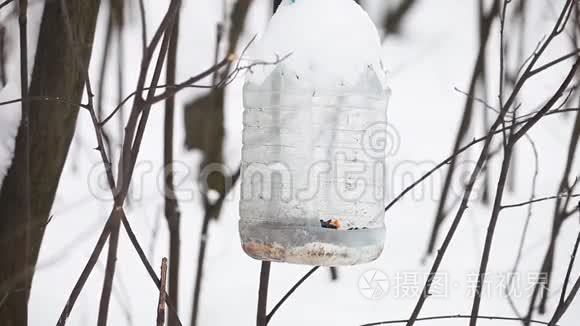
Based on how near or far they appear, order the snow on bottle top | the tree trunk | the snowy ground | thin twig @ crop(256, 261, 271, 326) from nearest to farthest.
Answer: the snow on bottle top < thin twig @ crop(256, 261, 271, 326) < the tree trunk < the snowy ground

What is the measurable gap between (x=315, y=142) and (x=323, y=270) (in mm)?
1821

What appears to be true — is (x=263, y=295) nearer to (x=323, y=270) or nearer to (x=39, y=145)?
(x=39, y=145)

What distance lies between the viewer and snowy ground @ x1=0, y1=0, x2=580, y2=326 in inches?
116

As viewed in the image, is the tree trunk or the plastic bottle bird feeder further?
the tree trunk

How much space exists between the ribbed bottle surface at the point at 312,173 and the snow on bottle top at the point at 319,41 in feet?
0.11

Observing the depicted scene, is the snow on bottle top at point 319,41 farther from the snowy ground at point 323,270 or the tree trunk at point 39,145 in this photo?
the snowy ground at point 323,270

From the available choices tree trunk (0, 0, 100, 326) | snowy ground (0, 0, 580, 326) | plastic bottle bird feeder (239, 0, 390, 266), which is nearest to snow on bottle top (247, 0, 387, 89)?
plastic bottle bird feeder (239, 0, 390, 266)

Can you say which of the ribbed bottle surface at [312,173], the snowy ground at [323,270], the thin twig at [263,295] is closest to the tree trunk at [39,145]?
the snowy ground at [323,270]

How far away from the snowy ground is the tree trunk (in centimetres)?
8

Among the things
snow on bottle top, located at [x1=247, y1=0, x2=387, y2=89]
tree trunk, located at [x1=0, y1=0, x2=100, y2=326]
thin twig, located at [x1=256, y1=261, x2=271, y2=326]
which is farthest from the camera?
tree trunk, located at [x1=0, y1=0, x2=100, y2=326]

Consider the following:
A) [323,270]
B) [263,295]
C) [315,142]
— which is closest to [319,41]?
[315,142]

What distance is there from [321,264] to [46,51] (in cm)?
93

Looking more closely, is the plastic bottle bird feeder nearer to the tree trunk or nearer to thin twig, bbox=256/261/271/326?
thin twig, bbox=256/261/271/326

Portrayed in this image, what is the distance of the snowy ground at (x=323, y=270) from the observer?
9.71 feet
